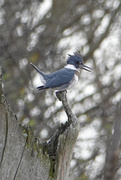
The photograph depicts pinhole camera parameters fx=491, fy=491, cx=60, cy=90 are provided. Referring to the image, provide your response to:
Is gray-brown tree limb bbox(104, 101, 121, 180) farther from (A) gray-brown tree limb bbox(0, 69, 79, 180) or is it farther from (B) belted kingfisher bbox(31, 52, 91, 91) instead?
(B) belted kingfisher bbox(31, 52, 91, 91)

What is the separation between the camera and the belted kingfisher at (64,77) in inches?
178

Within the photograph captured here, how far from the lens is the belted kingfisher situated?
4.52m

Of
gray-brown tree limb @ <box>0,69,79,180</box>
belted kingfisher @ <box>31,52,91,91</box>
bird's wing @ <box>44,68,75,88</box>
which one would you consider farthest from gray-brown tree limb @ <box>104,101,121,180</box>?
bird's wing @ <box>44,68,75,88</box>

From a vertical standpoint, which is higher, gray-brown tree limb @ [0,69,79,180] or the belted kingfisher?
the belted kingfisher

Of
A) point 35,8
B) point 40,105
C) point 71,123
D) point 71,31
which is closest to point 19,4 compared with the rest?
point 35,8

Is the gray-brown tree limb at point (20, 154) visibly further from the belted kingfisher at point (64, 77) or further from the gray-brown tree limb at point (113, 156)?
the belted kingfisher at point (64, 77)

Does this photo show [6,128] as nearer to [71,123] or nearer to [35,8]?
[71,123]

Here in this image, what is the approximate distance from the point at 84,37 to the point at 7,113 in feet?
17.0

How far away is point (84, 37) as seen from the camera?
282 inches

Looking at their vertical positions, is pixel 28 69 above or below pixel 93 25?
below

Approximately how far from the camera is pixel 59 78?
4.64 m

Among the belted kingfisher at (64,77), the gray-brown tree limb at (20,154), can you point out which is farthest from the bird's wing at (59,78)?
the gray-brown tree limb at (20,154)

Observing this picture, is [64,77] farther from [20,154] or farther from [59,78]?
[20,154]

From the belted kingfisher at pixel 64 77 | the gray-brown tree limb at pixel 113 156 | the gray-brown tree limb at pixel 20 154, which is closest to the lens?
the gray-brown tree limb at pixel 113 156
